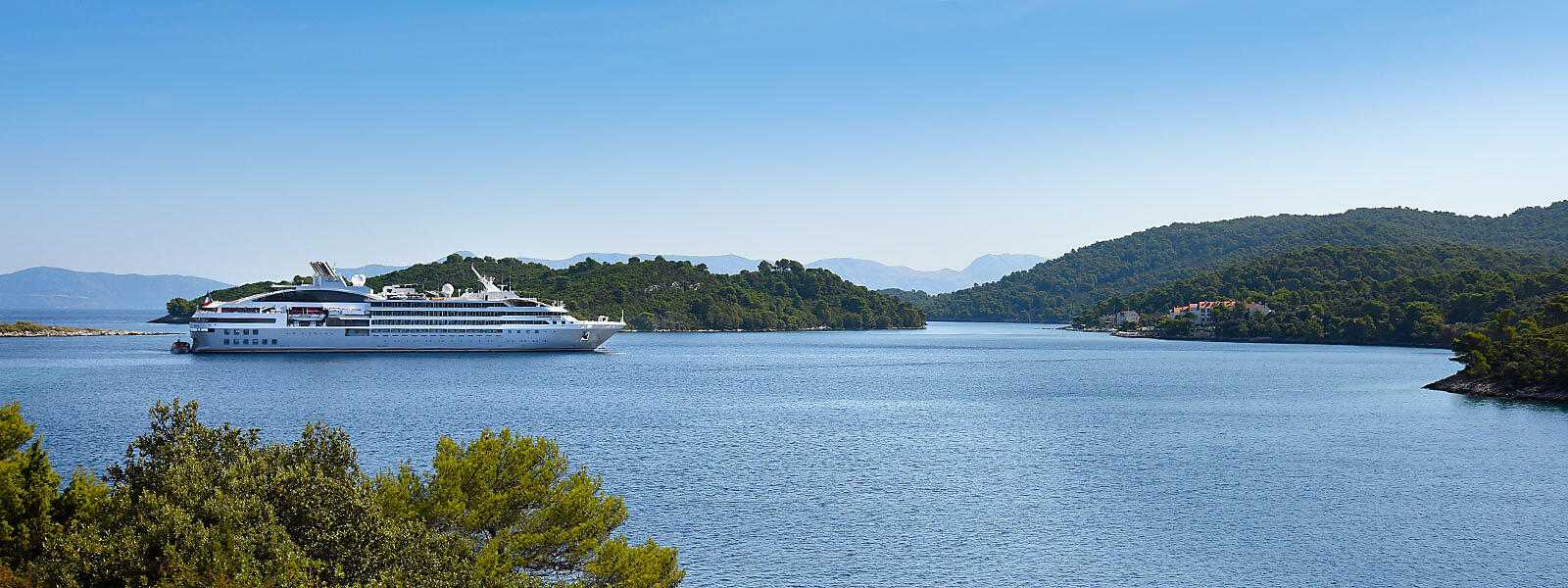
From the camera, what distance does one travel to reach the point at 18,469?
19078 mm

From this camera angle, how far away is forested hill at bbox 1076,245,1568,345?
120625 mm

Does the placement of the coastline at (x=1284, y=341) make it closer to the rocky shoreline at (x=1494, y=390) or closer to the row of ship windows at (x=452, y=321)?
the rocky shoreline at (x=1494, y=390)

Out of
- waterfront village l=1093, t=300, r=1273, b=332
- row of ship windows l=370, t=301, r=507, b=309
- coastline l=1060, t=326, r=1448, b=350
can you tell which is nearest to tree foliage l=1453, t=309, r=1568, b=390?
coastline l=1060, t=326, r=1448, b=350

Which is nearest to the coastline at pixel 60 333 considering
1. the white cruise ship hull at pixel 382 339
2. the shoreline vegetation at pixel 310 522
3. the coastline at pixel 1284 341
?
the white cruise ship hull at pixel 382 339

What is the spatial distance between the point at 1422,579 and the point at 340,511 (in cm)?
2165

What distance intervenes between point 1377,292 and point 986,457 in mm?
132082

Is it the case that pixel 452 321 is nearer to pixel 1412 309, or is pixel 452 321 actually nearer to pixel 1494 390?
pixel 1494 390

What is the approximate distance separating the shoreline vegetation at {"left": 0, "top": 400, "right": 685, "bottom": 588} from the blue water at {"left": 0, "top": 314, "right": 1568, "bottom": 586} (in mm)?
5607

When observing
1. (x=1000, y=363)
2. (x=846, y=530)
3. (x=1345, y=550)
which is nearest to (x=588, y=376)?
(x=1000, y=363)

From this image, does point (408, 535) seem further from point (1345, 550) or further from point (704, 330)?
point (704, 330)

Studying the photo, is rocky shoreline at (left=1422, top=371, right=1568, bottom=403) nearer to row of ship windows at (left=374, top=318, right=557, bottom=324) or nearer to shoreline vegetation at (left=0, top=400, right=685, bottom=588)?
shoreline vegetation at (left=0, top=400, right=685, bottom=588)

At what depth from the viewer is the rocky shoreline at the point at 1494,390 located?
55688mm

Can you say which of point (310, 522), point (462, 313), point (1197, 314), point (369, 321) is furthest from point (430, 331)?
Answer: point (1197, 314)

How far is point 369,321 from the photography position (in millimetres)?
93688
